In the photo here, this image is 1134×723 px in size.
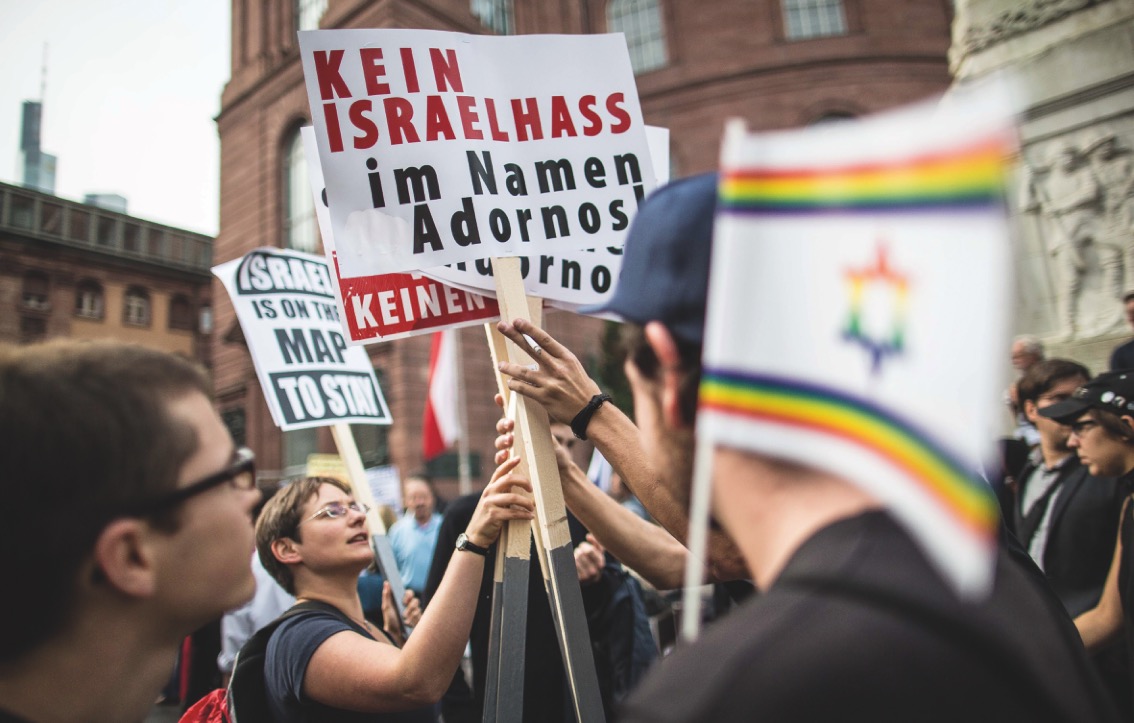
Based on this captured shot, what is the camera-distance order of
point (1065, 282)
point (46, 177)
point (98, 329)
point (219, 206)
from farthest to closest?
1. point (46, 177)
2. point (98, 329)
3. point (219, 206)
4. point (1065, 282)

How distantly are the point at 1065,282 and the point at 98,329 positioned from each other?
Answer: 32866 mm

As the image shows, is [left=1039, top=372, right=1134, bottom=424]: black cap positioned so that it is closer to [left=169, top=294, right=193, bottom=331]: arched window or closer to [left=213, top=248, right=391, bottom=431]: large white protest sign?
[left=213, top=248, right=391, bottom=431]: large white protest sign

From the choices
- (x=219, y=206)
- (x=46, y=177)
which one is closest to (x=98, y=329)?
(x=219, y=206)

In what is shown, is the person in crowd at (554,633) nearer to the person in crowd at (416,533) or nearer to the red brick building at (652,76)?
the person in crowd at (416,533)

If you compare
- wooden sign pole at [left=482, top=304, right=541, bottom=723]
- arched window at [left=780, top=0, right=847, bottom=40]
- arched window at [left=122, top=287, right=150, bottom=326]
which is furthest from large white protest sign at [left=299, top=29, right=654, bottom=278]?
arched window at [left=122, top=287, right=150, bottom=326]

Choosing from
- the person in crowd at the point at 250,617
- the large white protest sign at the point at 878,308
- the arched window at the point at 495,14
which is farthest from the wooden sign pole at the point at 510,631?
the arched window at the point at 495,14

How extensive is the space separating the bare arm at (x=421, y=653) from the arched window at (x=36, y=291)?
32306 millimetres

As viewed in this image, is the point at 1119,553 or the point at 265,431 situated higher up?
the point at 265,431

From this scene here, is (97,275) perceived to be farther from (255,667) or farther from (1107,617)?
(1107,617)

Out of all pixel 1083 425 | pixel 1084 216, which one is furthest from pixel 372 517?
pixel 1084 216

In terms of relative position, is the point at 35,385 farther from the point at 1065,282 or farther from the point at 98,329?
the point at 98,329

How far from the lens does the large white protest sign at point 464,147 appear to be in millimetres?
2150

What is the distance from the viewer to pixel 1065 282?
494 centimetres

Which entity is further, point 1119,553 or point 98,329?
point 98,329
